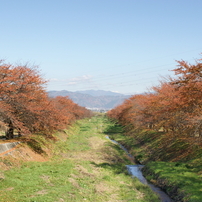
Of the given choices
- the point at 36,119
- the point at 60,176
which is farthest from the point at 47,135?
the point at 60,176

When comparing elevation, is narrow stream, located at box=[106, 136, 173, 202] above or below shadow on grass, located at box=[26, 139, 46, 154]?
below

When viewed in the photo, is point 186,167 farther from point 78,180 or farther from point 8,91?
point 8,91

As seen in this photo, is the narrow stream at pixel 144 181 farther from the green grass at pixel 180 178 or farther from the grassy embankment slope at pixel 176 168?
the green grass at pixel 180 178

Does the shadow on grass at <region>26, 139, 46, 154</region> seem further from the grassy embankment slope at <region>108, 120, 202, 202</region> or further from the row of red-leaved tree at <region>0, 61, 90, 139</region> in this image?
the grassy embankment slope at <region>108, 120, 202, 202</region>

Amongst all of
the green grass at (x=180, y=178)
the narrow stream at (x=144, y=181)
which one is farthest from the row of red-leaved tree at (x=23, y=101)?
the green grass at (x=180, y=178)

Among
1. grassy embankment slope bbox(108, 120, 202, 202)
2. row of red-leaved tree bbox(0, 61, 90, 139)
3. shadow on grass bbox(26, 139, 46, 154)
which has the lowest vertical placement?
grassy embankment slope bbox(108, 120, 202, 202)

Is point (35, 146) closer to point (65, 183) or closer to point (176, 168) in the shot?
point (65, 183)

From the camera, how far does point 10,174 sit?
55.7 ft

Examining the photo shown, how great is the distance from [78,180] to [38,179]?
3269 mm

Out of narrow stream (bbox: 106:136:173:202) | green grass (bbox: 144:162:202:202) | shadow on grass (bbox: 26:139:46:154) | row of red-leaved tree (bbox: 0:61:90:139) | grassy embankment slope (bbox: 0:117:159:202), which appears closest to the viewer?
grassy embankment slope (bbox: 0:117:159:202)

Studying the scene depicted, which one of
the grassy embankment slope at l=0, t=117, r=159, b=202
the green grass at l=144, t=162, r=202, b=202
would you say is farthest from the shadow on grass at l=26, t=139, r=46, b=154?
the green grass at l=144, t=162, r=202, b=202

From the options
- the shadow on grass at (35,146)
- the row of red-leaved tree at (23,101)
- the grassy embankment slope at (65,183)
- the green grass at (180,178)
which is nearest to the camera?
the grassy embankment slope at (65,183)

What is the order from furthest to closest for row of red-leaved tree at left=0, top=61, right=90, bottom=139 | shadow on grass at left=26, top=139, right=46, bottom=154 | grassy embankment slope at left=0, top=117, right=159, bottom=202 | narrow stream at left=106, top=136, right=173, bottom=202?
1. shadow on grass at left=26, top=139, right=46, bottom=154
2. row of red-leaved tree at left=0, top=61, right=90, bottom=139
3. narrow stream at left=106, top=136, right=173, bottom=202
4. grassy embankment slope at left=0, top=117, right=159, bottom=202

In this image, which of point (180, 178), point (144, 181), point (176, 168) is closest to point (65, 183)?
point (144, 181)
